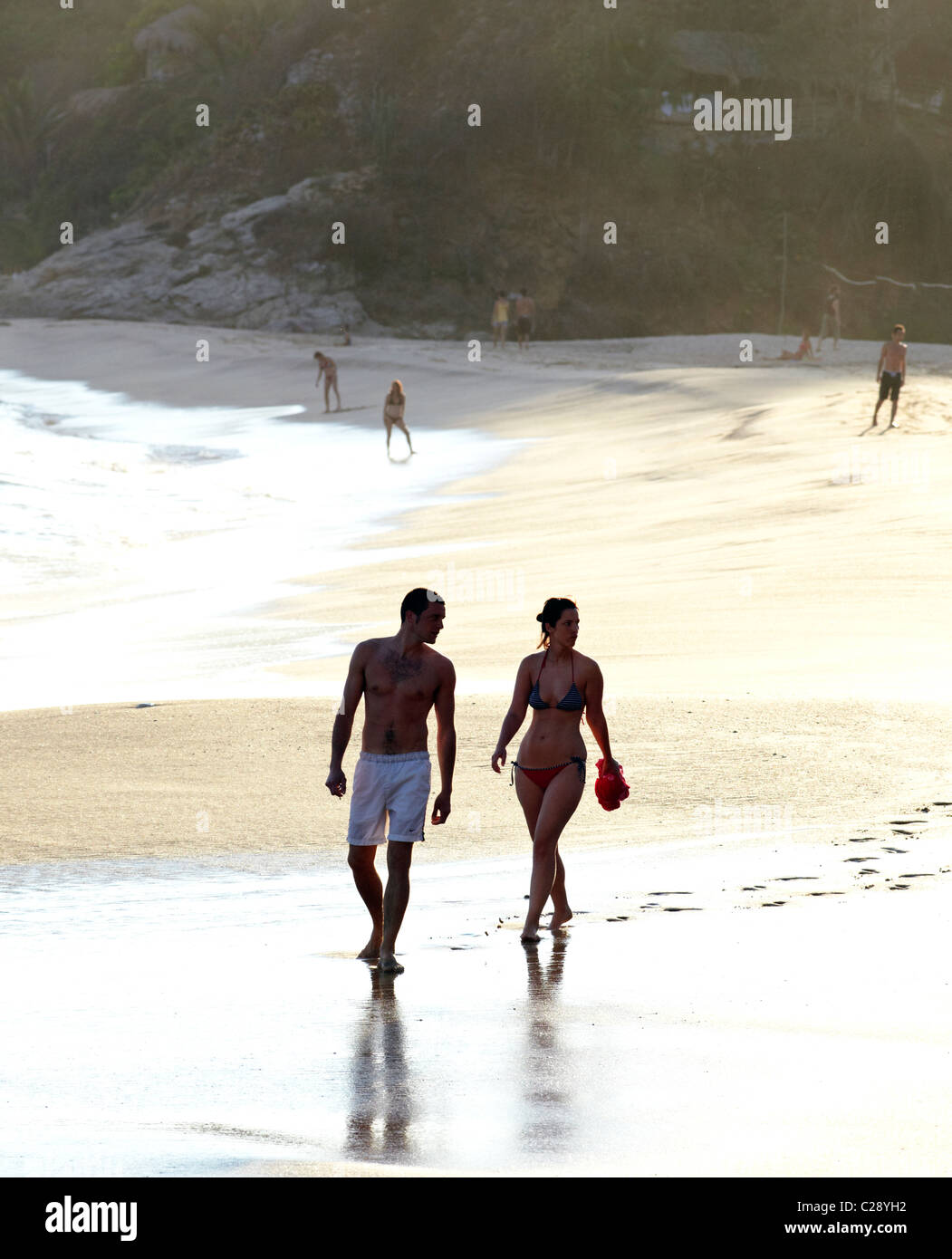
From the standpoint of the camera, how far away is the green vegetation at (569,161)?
206ft

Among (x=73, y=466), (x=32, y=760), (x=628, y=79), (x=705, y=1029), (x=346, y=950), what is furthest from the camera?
(x=628, y=79)

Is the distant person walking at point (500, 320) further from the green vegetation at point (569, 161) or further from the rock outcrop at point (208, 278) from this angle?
the rock outcrop at point (208, 278)

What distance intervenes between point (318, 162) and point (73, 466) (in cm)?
3837

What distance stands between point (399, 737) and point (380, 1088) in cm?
182

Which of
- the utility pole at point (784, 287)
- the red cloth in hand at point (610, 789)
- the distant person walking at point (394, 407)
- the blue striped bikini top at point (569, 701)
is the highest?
the utility pole at point (784, 287)

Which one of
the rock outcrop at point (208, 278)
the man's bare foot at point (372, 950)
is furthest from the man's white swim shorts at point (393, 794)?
the rock outcrop at point (208, 278)

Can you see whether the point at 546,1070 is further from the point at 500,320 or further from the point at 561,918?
the point at 500,320

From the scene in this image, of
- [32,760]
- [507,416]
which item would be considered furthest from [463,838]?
[507,416]

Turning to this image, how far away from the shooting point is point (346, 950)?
7.14m

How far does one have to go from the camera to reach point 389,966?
655cm

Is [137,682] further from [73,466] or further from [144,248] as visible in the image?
[144,248]

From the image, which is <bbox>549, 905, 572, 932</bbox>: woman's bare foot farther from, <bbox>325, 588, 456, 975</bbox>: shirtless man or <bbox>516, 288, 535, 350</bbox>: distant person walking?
<bbox>516, 288, 535, 350</bbox>: distant person walking

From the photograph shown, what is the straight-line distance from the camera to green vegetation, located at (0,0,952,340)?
62.7m

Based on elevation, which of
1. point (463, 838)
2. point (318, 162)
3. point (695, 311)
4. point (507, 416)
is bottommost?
point (463, 838)
